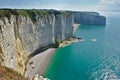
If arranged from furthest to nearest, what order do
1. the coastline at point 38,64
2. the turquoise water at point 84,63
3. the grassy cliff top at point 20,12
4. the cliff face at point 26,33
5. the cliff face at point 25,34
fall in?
the coastline at point 38,64 → the turquoise water at point 84,63 → the grassy cliff top at point 20,12 → the cliff face at point 26,33 → the cliff face at point 25,34

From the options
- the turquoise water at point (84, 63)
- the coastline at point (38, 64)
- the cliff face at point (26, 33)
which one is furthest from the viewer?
the coastline at point (38, 64)

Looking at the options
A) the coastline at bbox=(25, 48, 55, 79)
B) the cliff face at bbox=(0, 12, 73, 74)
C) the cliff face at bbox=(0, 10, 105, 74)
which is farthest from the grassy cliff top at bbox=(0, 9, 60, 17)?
the coastline at bbox=(25, 48, 55, 79)

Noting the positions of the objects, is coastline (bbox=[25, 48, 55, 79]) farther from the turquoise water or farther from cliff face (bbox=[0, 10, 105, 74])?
cliff face (bbox=[0, 10, 105, 74])

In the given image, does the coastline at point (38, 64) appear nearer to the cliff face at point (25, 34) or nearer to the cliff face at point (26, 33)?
the cliff face at point (26, 33)

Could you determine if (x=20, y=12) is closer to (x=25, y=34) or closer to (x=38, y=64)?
(x=25, y=34)

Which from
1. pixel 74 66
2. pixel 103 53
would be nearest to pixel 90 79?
pixel 74 66

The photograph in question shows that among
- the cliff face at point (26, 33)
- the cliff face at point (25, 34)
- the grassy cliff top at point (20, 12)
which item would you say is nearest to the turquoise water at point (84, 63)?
the cliff face at point (26, 33)
